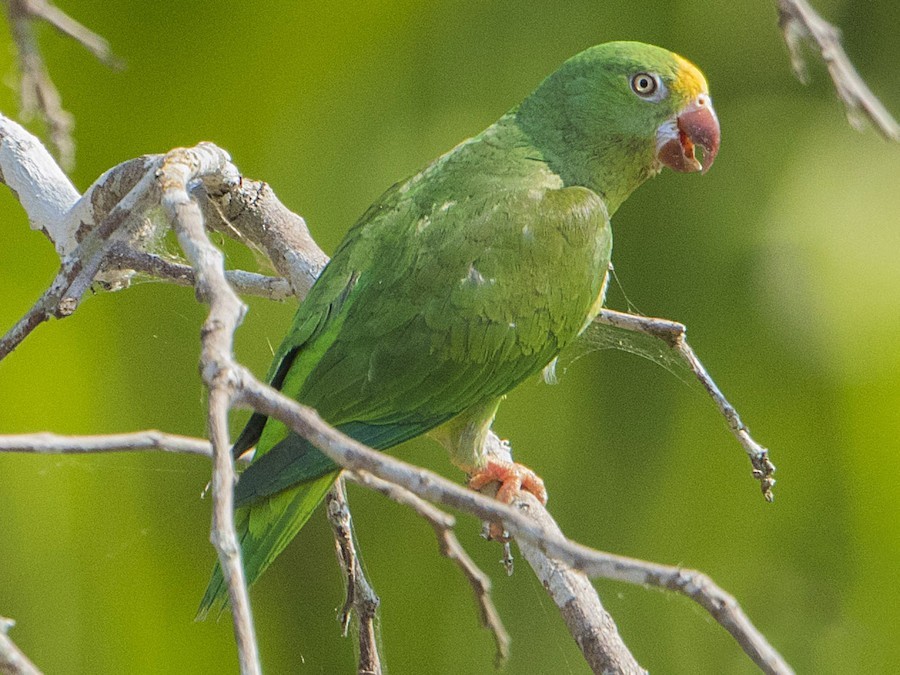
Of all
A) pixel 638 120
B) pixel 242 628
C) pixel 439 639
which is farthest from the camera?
pixel 439 639

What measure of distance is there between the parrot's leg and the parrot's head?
19.9 inches

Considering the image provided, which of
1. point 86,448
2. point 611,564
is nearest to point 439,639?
point 86,448

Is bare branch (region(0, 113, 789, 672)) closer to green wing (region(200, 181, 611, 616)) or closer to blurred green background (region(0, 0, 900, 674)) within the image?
green wing (region(200, 181, 611, 616))

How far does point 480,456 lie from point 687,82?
841 mm

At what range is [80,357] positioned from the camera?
2.22 m

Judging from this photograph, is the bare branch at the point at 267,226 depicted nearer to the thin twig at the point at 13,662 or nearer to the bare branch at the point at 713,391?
the bare branch at the point at 713,391

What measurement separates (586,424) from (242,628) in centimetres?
176

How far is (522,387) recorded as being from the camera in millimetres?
2426

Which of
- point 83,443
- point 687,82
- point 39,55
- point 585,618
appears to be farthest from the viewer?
point 687,82

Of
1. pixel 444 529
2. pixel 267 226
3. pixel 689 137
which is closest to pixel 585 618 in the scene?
pixel 444 529

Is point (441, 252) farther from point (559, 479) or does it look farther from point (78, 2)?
point (78, 2)

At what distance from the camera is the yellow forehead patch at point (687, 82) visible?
2051 mm

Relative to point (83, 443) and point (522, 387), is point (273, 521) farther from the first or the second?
point (522, 387)

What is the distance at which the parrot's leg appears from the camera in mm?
1976
